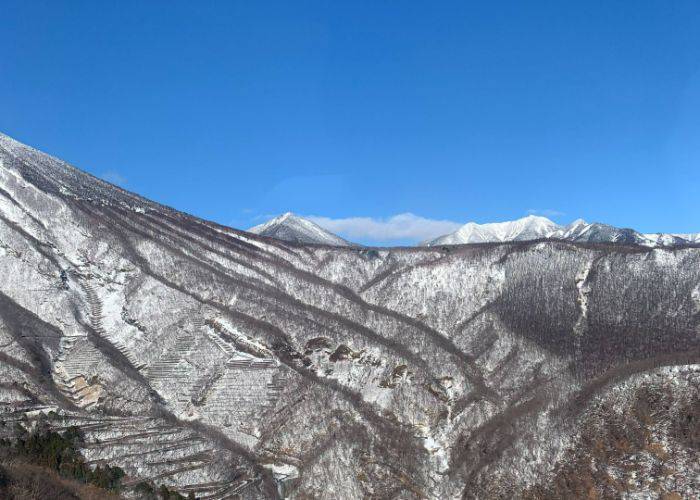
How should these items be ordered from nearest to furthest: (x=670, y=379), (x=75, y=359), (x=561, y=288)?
(x=670, y=379) → (x=75, y=359) → (x=561, y=288)

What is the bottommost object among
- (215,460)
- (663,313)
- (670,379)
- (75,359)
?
(215,460)

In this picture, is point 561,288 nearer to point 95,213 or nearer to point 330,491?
point 330,491

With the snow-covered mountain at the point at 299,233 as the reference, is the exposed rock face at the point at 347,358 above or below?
below

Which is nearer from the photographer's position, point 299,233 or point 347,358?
point 347,358

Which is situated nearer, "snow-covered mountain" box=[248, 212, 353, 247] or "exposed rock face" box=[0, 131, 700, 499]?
"exposed rock face" box=[0, 131, 700, 499]

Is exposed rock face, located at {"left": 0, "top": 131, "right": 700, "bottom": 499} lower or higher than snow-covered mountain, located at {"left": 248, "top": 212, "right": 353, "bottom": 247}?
lower

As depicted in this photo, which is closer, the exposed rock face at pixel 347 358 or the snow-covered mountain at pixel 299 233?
the exposed rock face at pixel 347 358

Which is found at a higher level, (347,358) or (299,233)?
(299,233)

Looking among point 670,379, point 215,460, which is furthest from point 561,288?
point 215,460
